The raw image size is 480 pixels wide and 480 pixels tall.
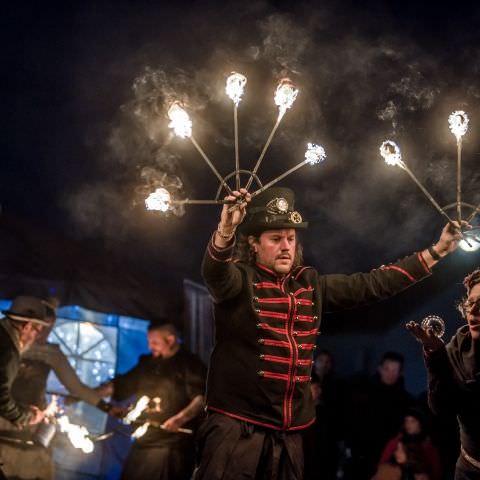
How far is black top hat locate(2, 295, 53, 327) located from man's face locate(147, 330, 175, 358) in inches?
51.5

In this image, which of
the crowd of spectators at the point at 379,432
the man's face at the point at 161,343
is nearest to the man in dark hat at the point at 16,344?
the man's face at the point at 161,343

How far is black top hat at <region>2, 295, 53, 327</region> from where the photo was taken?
5.48 m

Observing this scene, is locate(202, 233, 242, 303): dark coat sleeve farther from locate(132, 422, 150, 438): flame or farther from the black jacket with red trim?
locate(132, 422, 150, 438): flame

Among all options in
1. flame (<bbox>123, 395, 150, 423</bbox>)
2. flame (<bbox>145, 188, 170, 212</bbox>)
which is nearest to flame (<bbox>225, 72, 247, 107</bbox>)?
flame (<bbox>145, 188, 170, 212</bbox>)

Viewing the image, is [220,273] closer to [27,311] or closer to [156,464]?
[27,311]

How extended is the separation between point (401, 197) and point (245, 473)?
501 cm

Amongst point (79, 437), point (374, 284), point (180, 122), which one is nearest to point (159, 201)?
point (180, 122)

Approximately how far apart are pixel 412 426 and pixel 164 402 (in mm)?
2718

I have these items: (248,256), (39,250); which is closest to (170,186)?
(39,250)

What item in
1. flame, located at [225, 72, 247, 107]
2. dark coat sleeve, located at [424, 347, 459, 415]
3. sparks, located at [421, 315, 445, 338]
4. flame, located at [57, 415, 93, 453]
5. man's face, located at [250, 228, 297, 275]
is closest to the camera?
dark coat sleeve, located at [424, 347, 459, 415]

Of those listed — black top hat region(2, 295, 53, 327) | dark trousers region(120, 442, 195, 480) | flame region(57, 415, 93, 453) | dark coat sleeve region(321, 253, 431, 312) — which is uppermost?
dark coat sleeve region(321, 253, 431, 312)

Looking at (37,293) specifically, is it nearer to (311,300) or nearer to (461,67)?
(311,300)

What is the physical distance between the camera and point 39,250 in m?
Answer: 7.60

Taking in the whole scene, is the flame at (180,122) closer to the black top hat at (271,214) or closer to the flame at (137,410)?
the black top hat at (271,214)
